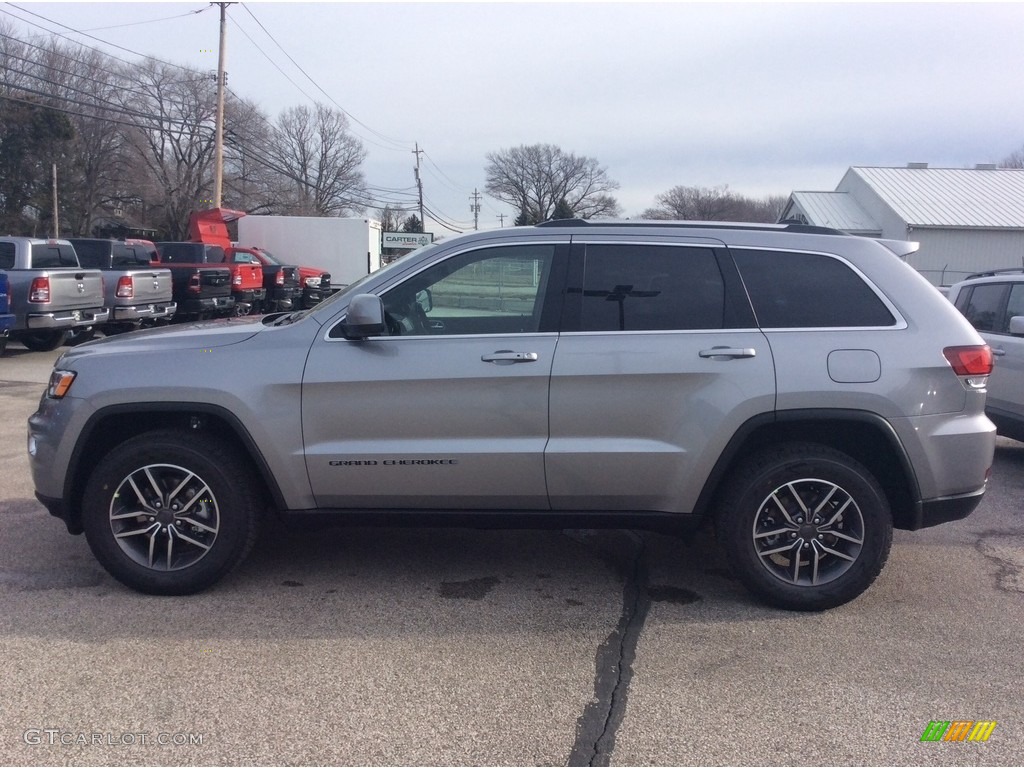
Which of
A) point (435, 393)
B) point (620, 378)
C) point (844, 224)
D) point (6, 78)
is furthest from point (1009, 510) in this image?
point (6, 78)

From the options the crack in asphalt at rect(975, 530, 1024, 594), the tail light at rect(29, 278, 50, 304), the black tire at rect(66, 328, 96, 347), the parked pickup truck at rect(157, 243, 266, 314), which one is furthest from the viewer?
the parked pickup truck at rect(157, 243, 266, 314)

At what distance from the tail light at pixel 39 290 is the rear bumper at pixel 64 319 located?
210mm

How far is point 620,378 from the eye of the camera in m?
4.38

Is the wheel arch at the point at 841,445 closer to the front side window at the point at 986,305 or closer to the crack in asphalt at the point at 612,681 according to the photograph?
the crack in asphalt at the point at 612,681

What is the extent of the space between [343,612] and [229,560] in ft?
2.15

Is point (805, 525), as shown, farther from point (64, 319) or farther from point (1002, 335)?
point (64, 319)

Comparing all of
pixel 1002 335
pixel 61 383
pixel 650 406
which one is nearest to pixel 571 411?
pixel 650 406

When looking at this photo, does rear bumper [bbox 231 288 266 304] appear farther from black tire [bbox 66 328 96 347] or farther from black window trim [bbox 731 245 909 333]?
black window trim [bbox 731 245 909 333]

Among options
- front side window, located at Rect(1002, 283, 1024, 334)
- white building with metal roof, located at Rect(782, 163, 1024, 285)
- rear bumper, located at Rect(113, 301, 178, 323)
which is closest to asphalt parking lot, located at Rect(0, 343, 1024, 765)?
front side window, located at Rect(1002, 283, 1024, 334)

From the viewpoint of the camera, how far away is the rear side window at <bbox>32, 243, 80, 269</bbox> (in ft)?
46.3

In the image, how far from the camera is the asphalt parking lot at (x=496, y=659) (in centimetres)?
328

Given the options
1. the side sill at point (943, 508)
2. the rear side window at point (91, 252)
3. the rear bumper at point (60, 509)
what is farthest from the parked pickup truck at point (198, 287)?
the side sill at point (943, 508)

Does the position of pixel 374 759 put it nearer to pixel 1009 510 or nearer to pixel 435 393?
pixel 435 393

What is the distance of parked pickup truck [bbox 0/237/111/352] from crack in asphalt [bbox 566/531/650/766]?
11618 mm
